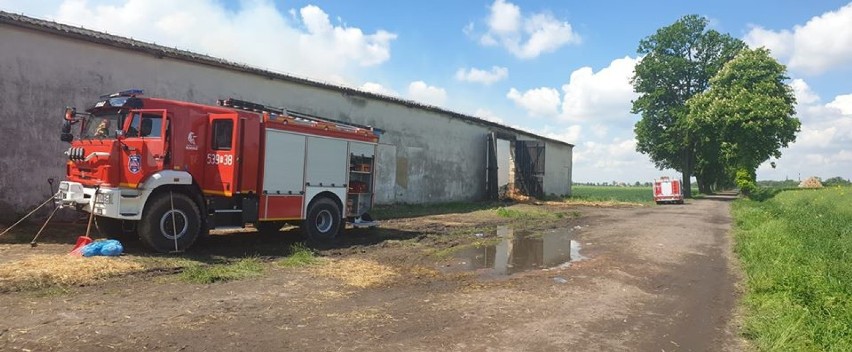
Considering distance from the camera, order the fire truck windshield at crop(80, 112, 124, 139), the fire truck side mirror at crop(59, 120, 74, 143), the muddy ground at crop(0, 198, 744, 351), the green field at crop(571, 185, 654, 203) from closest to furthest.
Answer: the muddy ground at crop(0, 198, 744, 351) → the fire truck windshield at crop(80, 112, 124, 139) → the fire truck side mirror at crop(59, 120, 74, 143) → the green field at crop(571, 185, 654, 203)

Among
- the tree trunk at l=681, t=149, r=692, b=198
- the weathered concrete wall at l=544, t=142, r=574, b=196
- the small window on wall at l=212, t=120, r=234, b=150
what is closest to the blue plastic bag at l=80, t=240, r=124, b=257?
the small window on wall at l=212, t=120, r=234, b=150

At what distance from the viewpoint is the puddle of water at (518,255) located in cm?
975

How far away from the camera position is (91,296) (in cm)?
633

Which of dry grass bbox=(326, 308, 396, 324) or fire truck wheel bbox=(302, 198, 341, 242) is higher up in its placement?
fire truck wheel bbox=(302, 198, 341, 242)

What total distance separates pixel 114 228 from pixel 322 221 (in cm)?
410

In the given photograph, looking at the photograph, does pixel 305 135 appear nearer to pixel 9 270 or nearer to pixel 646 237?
pixel 9 270

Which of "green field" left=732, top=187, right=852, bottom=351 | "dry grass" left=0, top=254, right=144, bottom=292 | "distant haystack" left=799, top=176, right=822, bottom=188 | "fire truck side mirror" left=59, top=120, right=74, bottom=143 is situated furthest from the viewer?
"distant haystack" left=799, top=176, right=822, bottom=188

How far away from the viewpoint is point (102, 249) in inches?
336

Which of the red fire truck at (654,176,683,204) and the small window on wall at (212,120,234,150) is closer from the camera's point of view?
the small window on wall at (212,120,234,150)

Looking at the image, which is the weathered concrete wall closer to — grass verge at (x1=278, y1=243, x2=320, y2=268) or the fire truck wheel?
the fire truck wheel

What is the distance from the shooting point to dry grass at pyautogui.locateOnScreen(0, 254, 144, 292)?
22.1ft

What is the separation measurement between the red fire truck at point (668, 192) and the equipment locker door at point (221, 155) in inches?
1335

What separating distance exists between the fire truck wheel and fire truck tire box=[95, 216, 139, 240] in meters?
3.39

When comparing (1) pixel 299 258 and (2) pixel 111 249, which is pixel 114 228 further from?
(1) pixel 299 258
